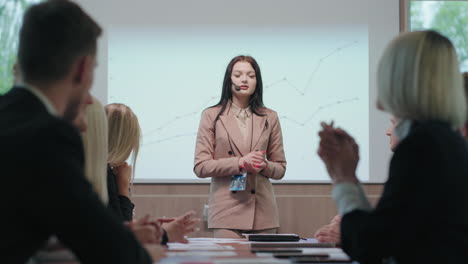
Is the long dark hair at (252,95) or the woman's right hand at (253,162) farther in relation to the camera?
the long dark hair at (252,95)

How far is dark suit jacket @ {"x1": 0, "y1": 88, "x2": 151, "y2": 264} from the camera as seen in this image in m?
1.29

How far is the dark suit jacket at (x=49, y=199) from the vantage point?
50.8 inches

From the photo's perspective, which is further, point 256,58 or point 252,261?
point 256,58

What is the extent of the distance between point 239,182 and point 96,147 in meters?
1.92

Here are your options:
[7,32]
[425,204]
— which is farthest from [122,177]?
[7,32]

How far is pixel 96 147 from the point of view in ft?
7.39

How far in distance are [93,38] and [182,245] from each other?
3.78 ft

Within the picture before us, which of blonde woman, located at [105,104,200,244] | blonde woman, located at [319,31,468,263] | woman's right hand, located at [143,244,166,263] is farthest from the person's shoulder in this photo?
blonde woman, located at [319,31,468,263]

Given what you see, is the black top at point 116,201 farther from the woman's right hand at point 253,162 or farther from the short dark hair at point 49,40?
the short dark hair at point 49,40

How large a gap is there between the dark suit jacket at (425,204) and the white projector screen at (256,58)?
3940 mm

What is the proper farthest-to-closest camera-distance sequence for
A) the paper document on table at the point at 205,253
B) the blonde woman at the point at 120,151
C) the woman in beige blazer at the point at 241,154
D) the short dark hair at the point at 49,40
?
the woman in beige blazer at the point at 241,154
the blonde woman at the point at 120,151
the paper document on table at the point at 205,253
the short dark hair at the point at 49,40

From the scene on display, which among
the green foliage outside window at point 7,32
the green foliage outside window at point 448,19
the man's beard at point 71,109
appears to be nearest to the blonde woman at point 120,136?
the man's beard at point 71,109

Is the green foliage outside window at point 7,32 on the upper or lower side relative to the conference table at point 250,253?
upper

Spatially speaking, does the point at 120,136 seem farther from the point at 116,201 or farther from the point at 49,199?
the point at 49,199
